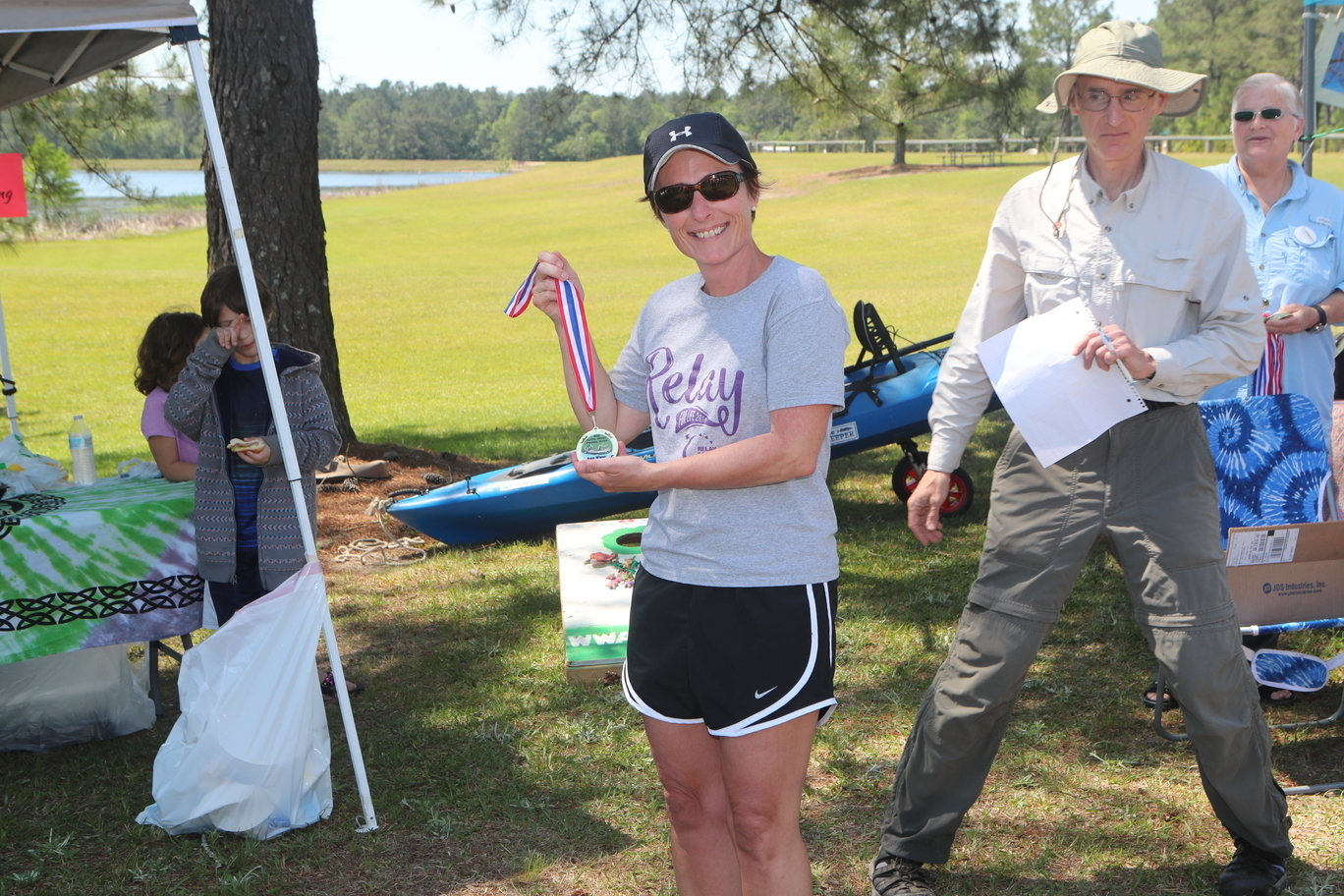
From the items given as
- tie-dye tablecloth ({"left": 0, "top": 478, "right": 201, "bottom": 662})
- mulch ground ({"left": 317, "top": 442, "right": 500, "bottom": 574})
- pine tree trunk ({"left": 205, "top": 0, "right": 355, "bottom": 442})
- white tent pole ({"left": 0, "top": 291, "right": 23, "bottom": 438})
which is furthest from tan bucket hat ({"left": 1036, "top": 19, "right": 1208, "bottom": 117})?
pine tree trunk ({"left": 205, "top": 0, "right": 355, "bottom": 442})

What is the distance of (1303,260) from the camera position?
4172mm

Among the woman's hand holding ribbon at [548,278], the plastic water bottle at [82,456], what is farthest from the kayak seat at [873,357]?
the woman's hand holding ribbon at [548,278]

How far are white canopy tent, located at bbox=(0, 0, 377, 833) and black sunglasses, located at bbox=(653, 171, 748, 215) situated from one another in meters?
1.33

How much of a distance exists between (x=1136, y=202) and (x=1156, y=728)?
1696 millimetres

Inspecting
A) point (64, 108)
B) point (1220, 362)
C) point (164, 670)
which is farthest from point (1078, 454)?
point (64, 108)

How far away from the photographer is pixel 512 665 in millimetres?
4719

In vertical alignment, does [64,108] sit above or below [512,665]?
above

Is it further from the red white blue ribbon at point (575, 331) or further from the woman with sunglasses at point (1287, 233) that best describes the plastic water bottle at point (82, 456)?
the woman with sunglasses at point (1287, 233)

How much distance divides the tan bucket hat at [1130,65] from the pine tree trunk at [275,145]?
5406 millimetres

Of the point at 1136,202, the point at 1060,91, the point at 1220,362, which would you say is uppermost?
the point at 1060,91

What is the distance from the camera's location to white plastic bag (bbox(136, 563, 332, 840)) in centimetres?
333

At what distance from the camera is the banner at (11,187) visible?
16.2 feet

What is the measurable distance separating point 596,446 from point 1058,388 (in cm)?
111

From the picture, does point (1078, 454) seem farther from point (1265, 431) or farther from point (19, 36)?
point (19, 36)
